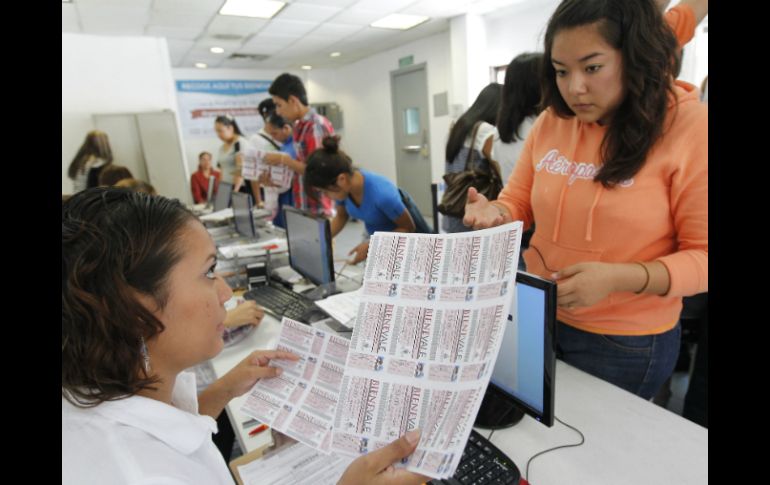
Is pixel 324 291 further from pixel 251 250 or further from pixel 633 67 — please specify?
pixel 633 67

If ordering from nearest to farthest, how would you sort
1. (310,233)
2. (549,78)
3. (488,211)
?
(488,211)
(549,78)
(310,233)

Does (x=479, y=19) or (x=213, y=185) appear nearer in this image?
(x=213, y=185)

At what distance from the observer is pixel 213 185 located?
14.9ft

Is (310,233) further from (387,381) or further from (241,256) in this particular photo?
(387,381)

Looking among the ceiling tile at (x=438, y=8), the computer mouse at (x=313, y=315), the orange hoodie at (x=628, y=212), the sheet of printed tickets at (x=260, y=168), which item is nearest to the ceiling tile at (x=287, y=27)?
the ceiling tile at (x=438, y=8)

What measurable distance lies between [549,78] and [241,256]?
1655 millimetres

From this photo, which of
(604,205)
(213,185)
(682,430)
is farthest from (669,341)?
(213,185)

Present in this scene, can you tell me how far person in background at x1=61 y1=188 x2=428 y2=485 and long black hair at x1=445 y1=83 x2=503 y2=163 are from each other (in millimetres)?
1542

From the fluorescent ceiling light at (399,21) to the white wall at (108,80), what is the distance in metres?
2.59

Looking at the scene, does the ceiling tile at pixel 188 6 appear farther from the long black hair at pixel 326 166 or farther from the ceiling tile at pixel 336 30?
the long black hair at pixel 326 166

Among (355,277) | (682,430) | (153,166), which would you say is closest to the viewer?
(682,430)

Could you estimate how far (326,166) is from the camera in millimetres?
2076

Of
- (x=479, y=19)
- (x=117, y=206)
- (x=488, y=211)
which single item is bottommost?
(x=488, y=211)

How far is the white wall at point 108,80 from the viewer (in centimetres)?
475
